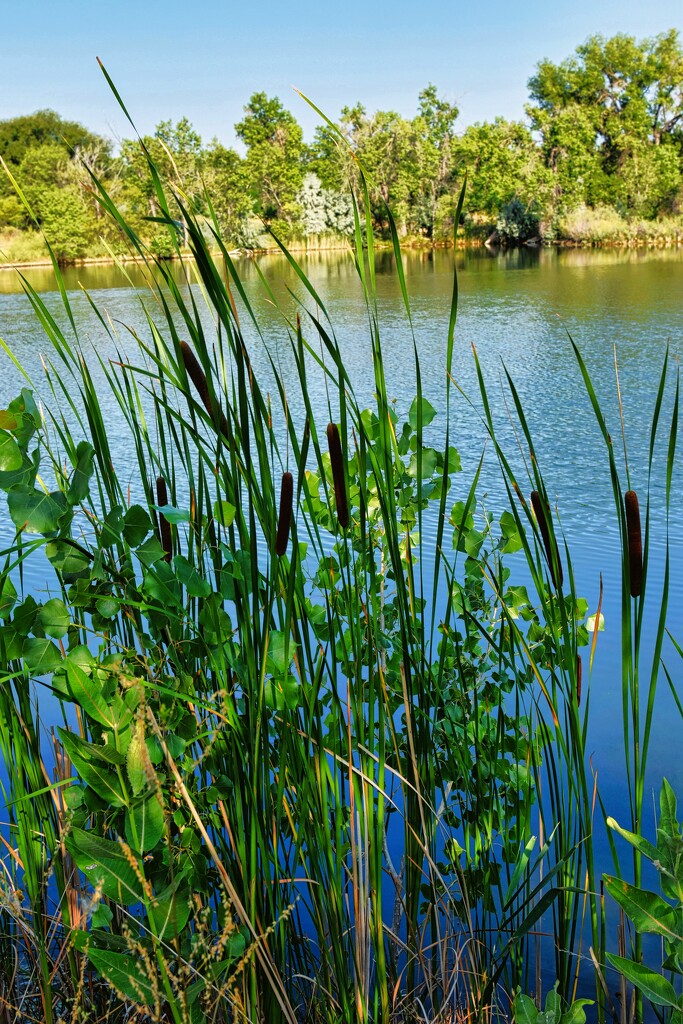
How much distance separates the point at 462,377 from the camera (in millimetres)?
7391

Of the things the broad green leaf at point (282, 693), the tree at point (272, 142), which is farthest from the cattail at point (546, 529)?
the tree at point (272, 142)

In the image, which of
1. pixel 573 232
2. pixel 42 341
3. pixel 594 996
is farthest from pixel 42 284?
pixel 594 996

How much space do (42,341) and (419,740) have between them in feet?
32.8

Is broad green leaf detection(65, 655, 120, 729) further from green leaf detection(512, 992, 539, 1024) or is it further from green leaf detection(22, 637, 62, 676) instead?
green leaf detection(512, 992, 539, 1024)

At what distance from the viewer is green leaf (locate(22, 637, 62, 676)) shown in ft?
3.03

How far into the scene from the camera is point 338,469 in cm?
81

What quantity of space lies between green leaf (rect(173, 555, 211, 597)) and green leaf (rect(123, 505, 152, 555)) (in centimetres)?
4

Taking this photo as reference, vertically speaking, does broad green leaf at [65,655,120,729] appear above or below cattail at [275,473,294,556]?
below

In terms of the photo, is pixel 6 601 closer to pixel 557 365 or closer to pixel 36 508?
pixel 36 508

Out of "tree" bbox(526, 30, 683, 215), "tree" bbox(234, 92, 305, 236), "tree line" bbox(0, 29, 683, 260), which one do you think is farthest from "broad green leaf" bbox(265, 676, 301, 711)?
"tree" bbox(234, 92, 305, 236)

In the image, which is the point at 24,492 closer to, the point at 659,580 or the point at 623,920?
the point at 623,920

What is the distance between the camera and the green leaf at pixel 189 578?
36.3 inches

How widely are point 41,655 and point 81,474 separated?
20 cm

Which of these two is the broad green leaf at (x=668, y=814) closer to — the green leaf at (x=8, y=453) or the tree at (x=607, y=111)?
the green leaf at (x=8, y=453)
